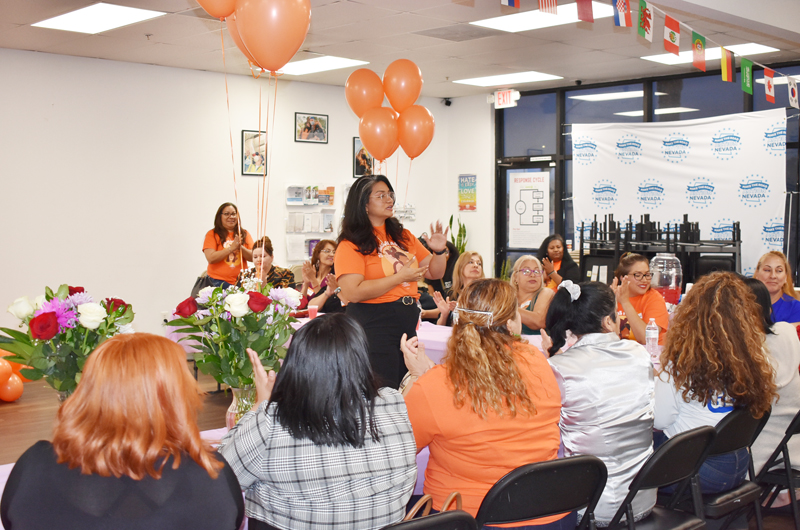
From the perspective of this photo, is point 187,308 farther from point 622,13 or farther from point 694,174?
point 694,174

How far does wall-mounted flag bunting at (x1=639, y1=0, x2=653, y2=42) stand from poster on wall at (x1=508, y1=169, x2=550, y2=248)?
172 inches

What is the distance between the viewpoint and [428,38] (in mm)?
5980

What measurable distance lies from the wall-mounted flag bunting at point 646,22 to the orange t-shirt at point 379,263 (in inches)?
87.4

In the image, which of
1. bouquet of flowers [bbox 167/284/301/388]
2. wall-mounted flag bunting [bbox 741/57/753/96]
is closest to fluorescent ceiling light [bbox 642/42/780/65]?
wall-mounted flag bunting [bbox 741/57/753/96]

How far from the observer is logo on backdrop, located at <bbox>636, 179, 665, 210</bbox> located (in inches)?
305

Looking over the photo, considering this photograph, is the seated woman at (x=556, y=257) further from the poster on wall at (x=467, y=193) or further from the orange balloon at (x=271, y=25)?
the orange balloon at (x=271, y=25)

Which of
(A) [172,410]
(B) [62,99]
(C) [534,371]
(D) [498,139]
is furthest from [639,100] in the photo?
(A) [172,410]

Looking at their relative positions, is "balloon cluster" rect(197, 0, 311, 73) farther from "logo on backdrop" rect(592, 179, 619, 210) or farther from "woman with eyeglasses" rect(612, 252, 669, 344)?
"logo on backdrop" rect(592, 179, 619, 210)

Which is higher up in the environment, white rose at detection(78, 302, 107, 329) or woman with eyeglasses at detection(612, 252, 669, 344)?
white rose at detection(78, 302, 107, 329)

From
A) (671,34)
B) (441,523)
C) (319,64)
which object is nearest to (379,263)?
(441,523)

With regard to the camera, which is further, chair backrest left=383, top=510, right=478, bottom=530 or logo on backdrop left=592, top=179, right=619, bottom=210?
logo on backdrop left=592, top=179, right=619, bottom=210

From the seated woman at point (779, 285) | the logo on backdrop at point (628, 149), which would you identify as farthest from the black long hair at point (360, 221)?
the logo on backdrop at point (628, 149)

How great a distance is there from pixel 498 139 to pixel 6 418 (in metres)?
6.35

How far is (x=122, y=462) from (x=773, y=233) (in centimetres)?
707
